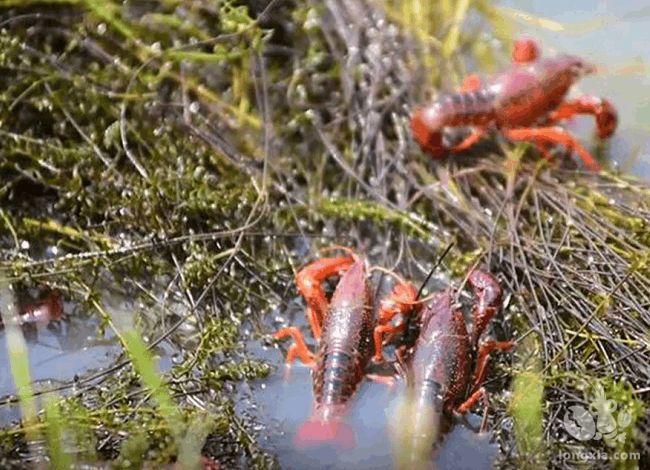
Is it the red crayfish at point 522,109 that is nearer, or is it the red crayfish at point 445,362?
the red crayfish at point 445,362

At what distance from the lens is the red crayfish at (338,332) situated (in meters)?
3.19

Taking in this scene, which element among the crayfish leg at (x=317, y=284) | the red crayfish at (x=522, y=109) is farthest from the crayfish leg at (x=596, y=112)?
the crayfish leg at (x=317, y=284)

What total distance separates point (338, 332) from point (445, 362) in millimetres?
370

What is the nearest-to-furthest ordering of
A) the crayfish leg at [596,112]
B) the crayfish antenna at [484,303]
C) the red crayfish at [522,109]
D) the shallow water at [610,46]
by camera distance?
the crayfish antenna at [484,303]
the red crayfish at [522,109]
the crayfish leg at [596,112]
the shallow water at [610,46]

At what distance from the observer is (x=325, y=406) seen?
321 cm

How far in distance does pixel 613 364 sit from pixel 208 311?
1.36 meters

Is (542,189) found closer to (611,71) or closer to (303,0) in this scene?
(611,71)

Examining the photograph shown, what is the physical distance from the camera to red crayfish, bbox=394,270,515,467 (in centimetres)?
315

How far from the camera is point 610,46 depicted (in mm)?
4652

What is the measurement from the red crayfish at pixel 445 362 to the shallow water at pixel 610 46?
126 cm

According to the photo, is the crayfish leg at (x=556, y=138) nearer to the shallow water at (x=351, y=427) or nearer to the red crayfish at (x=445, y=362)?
the red crayfish at (x=445, y=362)

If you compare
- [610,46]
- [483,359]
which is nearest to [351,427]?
[483,359]

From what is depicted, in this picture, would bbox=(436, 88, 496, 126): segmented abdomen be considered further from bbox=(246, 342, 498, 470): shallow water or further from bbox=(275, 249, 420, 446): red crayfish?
bbox=(246, 342, 498, 470): shallow water

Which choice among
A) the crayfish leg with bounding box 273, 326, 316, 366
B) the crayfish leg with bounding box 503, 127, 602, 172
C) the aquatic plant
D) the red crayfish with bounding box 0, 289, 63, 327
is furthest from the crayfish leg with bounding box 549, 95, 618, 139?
the red crayfish with bounding box 0, 289, 63, 327
